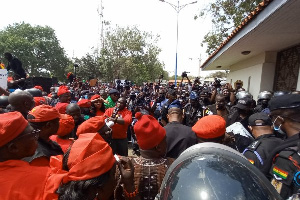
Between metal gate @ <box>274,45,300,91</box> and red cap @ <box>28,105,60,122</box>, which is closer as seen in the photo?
red cap @ <box>28,105,60,122</box>

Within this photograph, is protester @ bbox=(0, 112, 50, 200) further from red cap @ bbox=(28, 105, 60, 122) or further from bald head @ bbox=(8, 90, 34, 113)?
bald head @ bbox=(8, 90, 34, 113)

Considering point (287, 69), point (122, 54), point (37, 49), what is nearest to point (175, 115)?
point (287, 69)

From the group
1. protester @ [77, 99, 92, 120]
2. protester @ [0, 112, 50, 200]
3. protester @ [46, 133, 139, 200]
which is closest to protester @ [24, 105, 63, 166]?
protester @ [0, 112, 50, 200]

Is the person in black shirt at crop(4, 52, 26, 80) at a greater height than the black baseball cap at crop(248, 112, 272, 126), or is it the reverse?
the person in black shirt at crop(4, 52, 26, 80)

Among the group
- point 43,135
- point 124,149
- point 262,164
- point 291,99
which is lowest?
point 124,149

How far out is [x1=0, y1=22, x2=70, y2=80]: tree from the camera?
44.9 metres

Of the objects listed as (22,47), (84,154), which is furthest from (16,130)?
(22,47)

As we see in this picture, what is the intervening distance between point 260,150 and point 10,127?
2040 mm

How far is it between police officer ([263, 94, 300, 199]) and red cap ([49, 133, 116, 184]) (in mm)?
1157

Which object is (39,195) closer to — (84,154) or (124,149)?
(84,154)

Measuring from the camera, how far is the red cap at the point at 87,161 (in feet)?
4.27

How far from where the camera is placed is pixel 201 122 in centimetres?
249

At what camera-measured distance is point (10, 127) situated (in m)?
1.59

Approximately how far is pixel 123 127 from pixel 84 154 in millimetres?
3299
